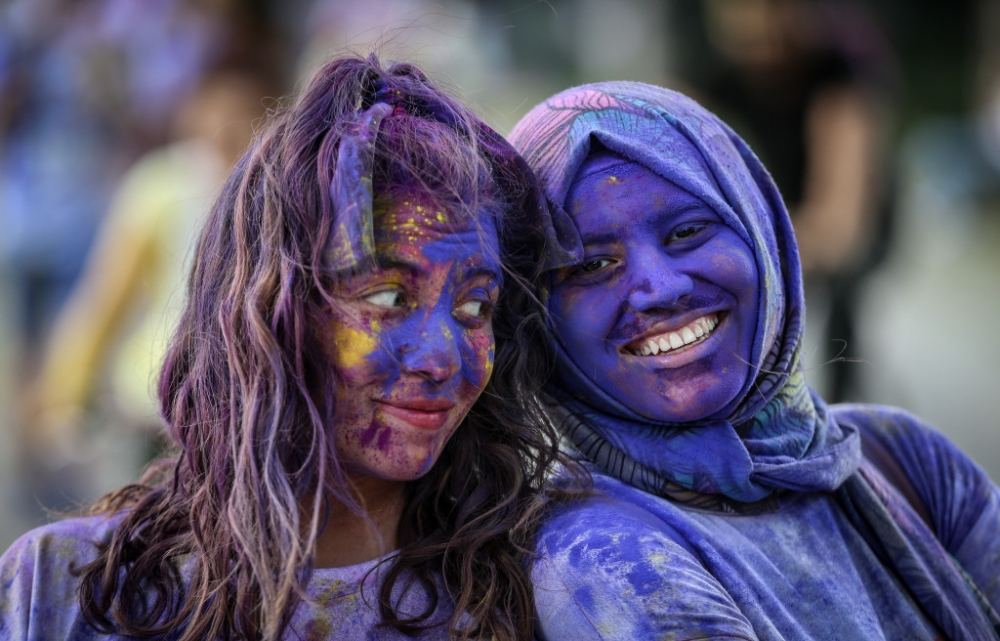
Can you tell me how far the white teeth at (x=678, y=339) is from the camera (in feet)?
7.07

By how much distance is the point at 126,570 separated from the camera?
1.99 m

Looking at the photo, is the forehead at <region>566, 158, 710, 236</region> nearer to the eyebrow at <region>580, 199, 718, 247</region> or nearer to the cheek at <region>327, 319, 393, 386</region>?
the eyebrow at <region>580, 199, 718, 247</region>

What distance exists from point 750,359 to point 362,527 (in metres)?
0.78

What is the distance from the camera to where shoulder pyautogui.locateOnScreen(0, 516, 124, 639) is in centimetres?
193

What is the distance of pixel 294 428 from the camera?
6.23 ft

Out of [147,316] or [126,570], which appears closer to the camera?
[126,570]

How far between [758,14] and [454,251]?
3.82 metres

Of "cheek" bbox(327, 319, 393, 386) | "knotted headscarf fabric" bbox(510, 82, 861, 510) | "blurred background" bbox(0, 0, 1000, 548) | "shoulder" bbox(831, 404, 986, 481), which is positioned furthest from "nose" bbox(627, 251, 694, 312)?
"blurred background" bbox(0, 0, 1000, 548)

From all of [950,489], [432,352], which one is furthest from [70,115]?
[950,489]

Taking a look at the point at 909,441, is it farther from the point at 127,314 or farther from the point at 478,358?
the point at 127,314

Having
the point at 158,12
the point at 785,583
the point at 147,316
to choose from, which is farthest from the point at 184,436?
the point at 158,12

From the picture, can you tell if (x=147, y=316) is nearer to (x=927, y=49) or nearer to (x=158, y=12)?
(x=158, y=12)

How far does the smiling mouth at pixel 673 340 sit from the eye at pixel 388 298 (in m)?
0.48

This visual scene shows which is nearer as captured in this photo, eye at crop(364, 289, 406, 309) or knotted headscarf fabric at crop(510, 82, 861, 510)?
eye at crop(364, 289, 406, 309)
